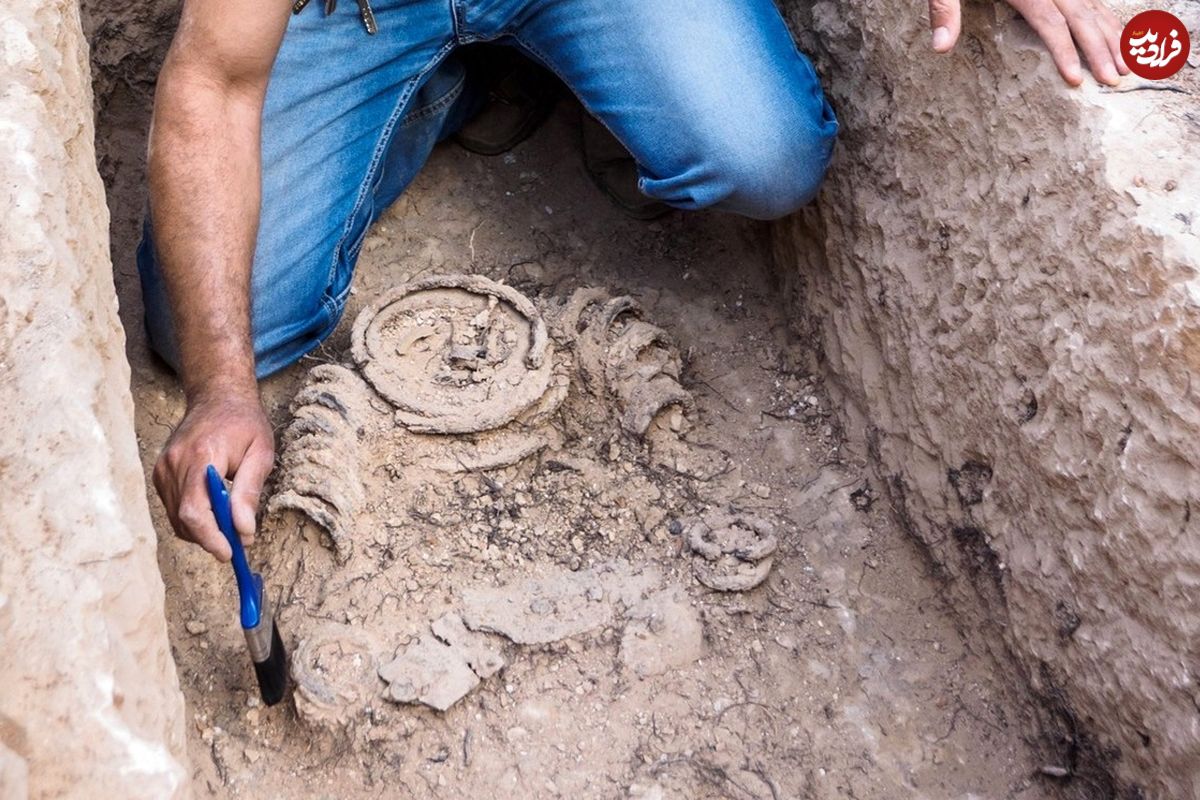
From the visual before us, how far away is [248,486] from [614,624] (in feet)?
1.91

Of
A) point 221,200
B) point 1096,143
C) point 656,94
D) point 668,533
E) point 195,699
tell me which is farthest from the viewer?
point 656,94

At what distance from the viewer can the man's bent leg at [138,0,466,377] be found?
197 cm

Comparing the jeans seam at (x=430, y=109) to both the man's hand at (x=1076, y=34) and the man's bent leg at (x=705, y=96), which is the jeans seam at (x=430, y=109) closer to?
the man's bent leg at (x=705, y=96)

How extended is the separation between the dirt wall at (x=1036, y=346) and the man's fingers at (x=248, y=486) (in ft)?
3.26

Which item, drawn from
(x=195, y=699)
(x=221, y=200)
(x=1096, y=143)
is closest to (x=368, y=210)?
(x=221, y=200)

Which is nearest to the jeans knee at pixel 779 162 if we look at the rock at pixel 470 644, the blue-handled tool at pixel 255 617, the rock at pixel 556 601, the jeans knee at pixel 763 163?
the jeans knee at pixel 763 163

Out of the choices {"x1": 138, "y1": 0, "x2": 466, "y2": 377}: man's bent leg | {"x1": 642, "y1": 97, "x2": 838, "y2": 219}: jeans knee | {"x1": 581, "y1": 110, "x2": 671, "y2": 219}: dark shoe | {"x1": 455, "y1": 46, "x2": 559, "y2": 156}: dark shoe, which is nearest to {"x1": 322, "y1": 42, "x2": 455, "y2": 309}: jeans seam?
{"x1": 138, "y1": 0, "x2": 466, "y2": 377}: man's bent leg

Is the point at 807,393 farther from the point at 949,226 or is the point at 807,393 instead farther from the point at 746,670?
the point at 746,670

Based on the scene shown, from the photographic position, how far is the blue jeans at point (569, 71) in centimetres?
198

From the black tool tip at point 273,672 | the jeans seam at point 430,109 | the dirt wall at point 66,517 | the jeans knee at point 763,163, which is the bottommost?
the black tool tip at point 273,672

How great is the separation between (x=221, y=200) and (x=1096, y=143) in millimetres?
1247

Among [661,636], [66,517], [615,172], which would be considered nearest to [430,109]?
[615,172]

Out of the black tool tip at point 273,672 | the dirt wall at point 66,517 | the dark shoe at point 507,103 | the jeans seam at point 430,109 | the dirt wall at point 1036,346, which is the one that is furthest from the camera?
the dark shoe at point 507,103

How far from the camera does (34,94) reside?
4.56 ft
